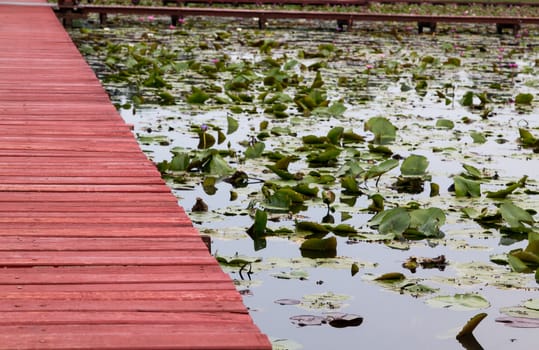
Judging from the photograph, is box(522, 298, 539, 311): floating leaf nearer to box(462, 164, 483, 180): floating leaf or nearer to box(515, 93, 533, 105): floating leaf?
box(462, 164, 483, 180): floating leaf

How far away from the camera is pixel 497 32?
16.7 m

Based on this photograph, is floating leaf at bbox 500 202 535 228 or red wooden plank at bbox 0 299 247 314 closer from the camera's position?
red wooden plank at bbox 0 299 247 314

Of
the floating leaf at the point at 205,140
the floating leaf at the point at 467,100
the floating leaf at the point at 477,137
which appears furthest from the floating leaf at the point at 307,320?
the floating leaf at the point at 467,100

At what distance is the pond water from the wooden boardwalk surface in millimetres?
357

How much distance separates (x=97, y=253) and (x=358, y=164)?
2268mm

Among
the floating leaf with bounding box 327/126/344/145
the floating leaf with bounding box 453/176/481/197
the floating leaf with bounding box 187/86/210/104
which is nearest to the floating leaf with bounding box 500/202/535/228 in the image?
the floating leaf with bounding box 453/176/481/197

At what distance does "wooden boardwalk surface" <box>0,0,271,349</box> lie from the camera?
210cm

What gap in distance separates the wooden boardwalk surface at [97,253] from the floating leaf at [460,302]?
29.3 inches

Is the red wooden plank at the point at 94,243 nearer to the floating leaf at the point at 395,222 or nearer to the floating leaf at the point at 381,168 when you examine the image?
the floating leaf at the point at 395,222

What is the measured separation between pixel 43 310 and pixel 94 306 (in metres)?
0.11

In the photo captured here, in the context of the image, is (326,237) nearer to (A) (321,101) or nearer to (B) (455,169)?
(B) (455,169)

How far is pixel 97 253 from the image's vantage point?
2.66m

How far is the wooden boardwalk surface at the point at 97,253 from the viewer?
210cm

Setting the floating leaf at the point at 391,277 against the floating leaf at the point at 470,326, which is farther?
the floating leaf at the point at 391,277
